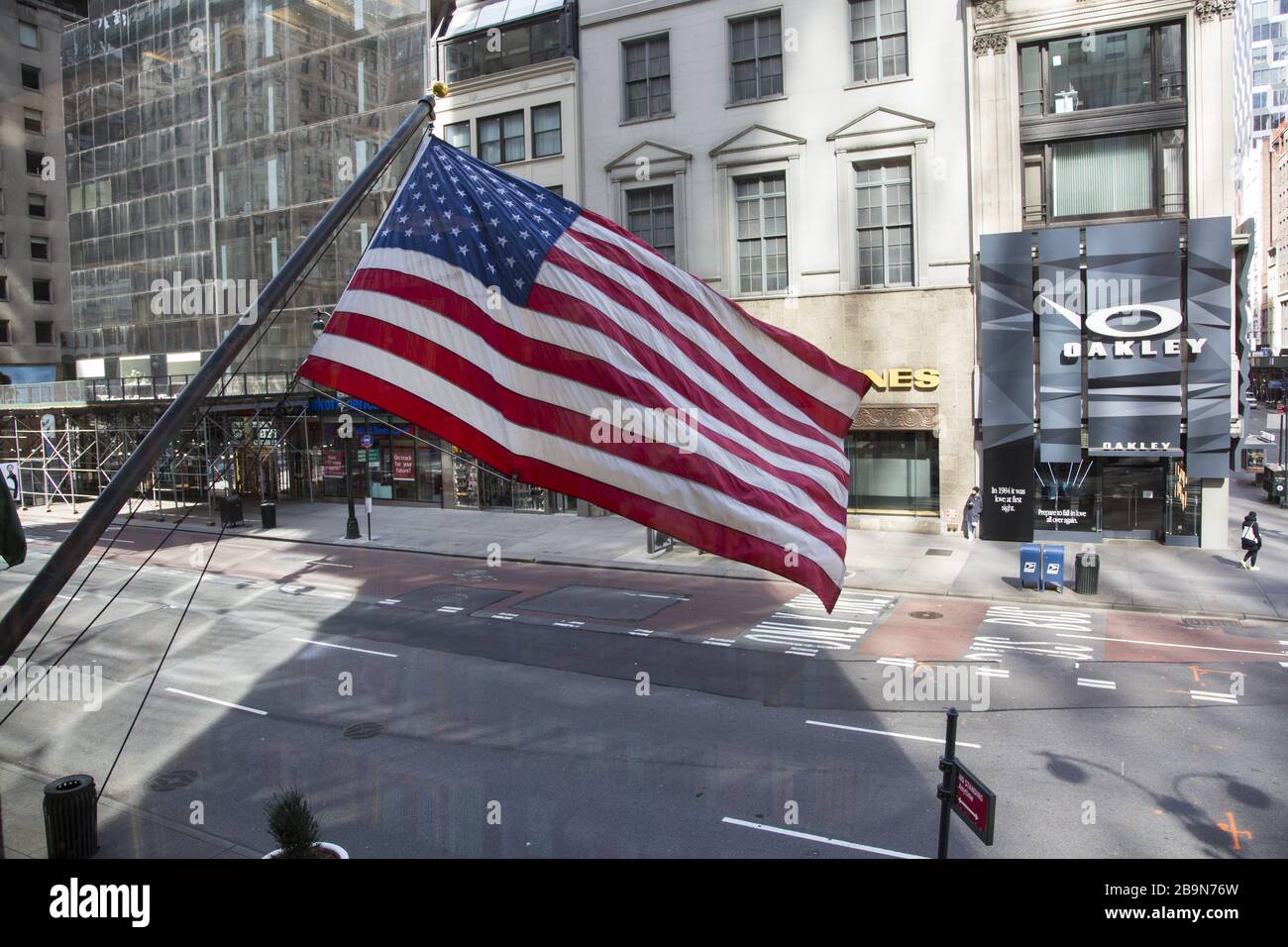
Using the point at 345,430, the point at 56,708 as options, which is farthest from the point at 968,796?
the point at 345,430

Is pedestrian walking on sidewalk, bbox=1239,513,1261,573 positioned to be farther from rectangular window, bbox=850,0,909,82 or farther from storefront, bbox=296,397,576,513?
storefront, bbox=296,397,576,513

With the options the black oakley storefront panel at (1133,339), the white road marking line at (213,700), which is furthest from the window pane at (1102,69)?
the white road marking line at (213,700)

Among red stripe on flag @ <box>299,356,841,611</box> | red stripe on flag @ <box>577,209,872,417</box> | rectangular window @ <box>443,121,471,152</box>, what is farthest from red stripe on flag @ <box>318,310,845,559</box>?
rectangular window @ <box>443,121,471,152</box>

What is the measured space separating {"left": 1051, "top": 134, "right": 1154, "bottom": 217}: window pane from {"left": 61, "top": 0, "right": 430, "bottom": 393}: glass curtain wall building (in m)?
24.2

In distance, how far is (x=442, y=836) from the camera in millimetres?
9141

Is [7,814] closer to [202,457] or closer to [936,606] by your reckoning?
[936,606]

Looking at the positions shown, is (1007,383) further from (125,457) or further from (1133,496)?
(125,457)

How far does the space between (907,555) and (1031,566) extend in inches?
193

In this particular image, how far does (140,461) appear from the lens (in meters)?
4.88

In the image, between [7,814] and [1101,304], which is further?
[1101,304]

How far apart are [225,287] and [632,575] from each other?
29.5m

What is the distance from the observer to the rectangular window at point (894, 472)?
28734 millimetres

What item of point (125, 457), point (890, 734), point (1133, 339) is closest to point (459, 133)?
point (125, 457)

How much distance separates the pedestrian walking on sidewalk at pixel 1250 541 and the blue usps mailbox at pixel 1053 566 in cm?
548
